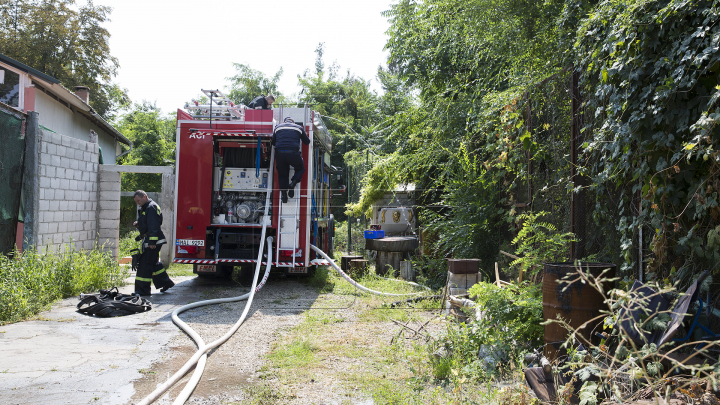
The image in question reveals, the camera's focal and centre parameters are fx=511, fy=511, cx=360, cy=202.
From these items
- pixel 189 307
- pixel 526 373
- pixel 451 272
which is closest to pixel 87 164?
pixel 189 307

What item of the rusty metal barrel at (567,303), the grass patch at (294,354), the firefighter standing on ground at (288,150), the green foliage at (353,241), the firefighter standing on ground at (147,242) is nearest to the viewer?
the rusty metal barrel at (567,303)

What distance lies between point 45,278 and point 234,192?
134 inches

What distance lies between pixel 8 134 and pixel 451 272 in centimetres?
691

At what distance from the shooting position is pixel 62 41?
2497 centimetres

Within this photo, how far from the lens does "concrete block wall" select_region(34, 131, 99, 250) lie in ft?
28.0

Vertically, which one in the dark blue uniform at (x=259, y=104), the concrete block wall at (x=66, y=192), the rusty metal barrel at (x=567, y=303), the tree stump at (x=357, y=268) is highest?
the dark blue uniform at (x=259, y=104)

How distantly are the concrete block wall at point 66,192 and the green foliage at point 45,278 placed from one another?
391 millimetres

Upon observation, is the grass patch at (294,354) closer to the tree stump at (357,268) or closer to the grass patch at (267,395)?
the grass patch at (267,395)

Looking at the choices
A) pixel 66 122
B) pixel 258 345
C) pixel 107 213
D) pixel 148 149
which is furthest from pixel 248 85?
pixel 258 345

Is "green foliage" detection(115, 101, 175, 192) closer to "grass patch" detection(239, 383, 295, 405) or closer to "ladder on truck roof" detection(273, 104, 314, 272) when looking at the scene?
"ladder on truck roof" detection(273, 104, 314, 272)

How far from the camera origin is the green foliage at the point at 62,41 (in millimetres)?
24094

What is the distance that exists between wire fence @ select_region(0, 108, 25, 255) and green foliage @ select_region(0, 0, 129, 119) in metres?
18.9

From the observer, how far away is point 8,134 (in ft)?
25.5

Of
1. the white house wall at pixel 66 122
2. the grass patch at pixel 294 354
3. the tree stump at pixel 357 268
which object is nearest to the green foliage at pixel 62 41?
the white house wall at pixel 66 122
